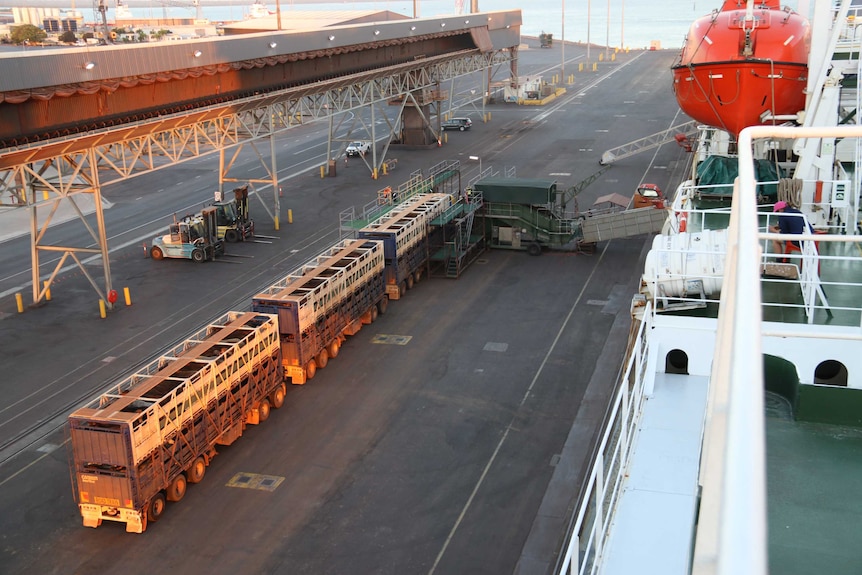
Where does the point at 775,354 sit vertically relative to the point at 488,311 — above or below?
above

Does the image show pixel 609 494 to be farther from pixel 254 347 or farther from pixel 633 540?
pixel 254 347

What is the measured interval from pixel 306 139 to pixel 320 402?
53.9m

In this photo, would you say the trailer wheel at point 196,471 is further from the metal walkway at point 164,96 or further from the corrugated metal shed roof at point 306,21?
the corrugated metal shed roof at point 306,21

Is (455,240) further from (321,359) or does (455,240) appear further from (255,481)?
(255,481)

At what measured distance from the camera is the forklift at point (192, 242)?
4081cm

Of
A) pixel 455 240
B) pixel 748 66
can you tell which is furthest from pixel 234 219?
pixel 748 66

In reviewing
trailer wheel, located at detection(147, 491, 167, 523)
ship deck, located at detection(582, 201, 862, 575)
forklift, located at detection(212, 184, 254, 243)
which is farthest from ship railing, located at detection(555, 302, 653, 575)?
forklift, located at detection(212, 184, 254, 243)

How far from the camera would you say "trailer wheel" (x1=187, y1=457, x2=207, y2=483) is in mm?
21531

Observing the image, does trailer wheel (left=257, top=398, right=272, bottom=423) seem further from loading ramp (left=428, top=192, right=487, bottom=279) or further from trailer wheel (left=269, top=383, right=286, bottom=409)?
loading ramp (left=428, top=192, right=487, bottom=279)

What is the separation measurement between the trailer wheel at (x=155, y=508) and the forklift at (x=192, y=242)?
2176cm

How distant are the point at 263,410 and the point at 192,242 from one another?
1815cm

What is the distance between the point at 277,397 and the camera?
25.6 meters

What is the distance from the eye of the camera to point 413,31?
59750 mm

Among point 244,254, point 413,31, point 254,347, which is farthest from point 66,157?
point 413,31
